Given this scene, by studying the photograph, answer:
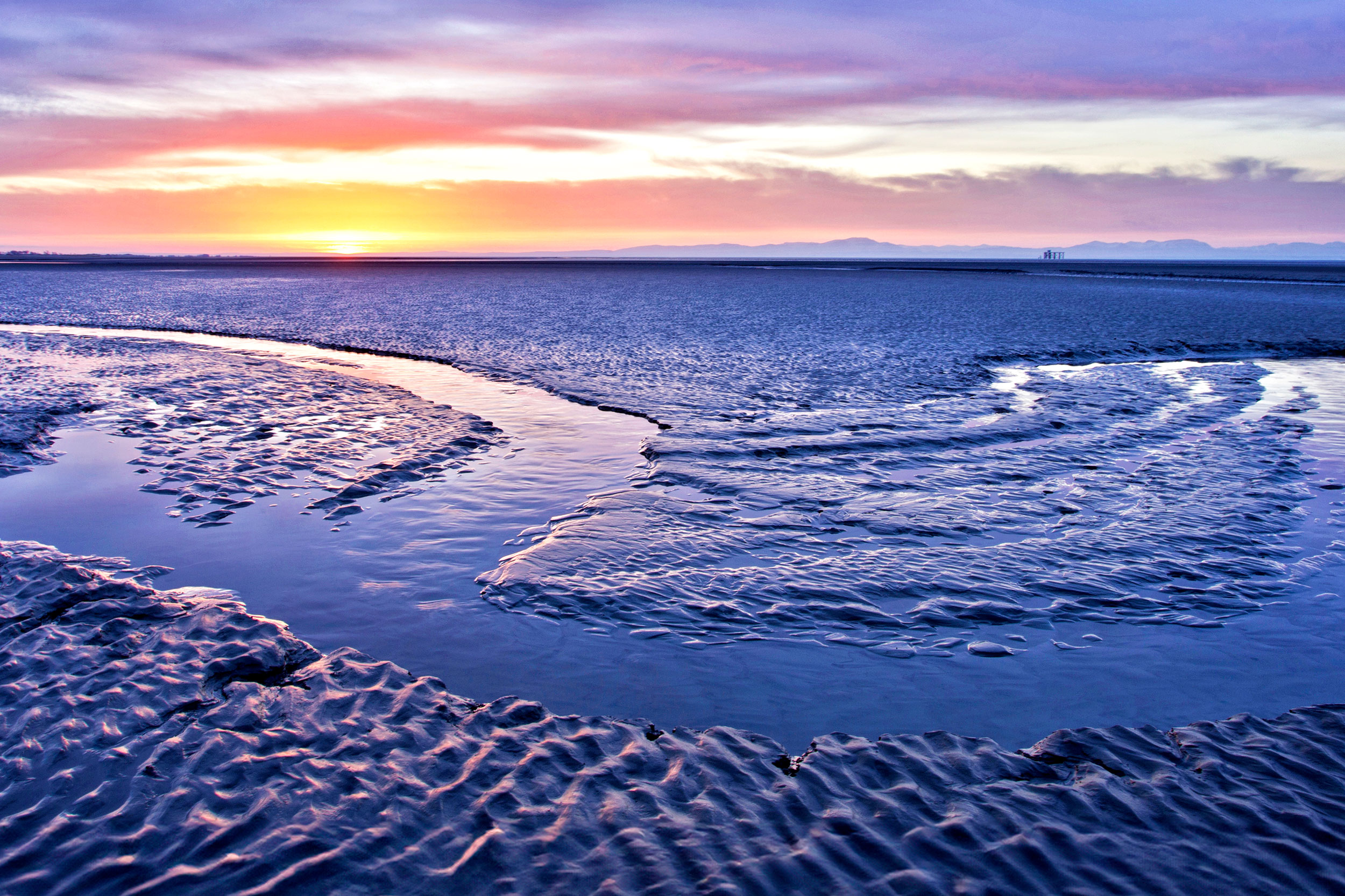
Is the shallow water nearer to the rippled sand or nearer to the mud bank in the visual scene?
the rippled sand

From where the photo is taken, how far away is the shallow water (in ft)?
19.2

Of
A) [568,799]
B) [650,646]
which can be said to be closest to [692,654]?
[650,646]

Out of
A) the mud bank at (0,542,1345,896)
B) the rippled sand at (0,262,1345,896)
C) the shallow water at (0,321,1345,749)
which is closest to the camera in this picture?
the mud bank at (0,542,1345,896)

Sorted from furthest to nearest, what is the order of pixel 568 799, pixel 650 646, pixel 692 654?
pixel 650 646, pixel 692 654, pixel 568 799

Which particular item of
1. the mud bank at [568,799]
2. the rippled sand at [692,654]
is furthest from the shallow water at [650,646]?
the mud bank at [568,799]

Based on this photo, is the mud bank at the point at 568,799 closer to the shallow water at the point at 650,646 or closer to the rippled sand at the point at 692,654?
the rippled sand at the point at 692,654

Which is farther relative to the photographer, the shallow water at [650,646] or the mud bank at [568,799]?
the shallow water at [650,646]

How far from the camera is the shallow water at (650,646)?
5.87 meters

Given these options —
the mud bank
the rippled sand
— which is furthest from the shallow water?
the mud bank

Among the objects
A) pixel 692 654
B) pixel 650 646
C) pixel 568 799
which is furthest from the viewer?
pixel 650 646

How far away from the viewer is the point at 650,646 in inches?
264

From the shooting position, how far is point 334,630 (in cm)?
690

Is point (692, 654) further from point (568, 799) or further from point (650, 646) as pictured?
point (568, 799)

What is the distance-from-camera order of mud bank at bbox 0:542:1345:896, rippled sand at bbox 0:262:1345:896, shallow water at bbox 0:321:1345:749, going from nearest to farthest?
mud bank at bbox 0:542:1345:896, rippled sand at bbox 0:262:1345:896, shallow water at bbox 0:321:1345:749
